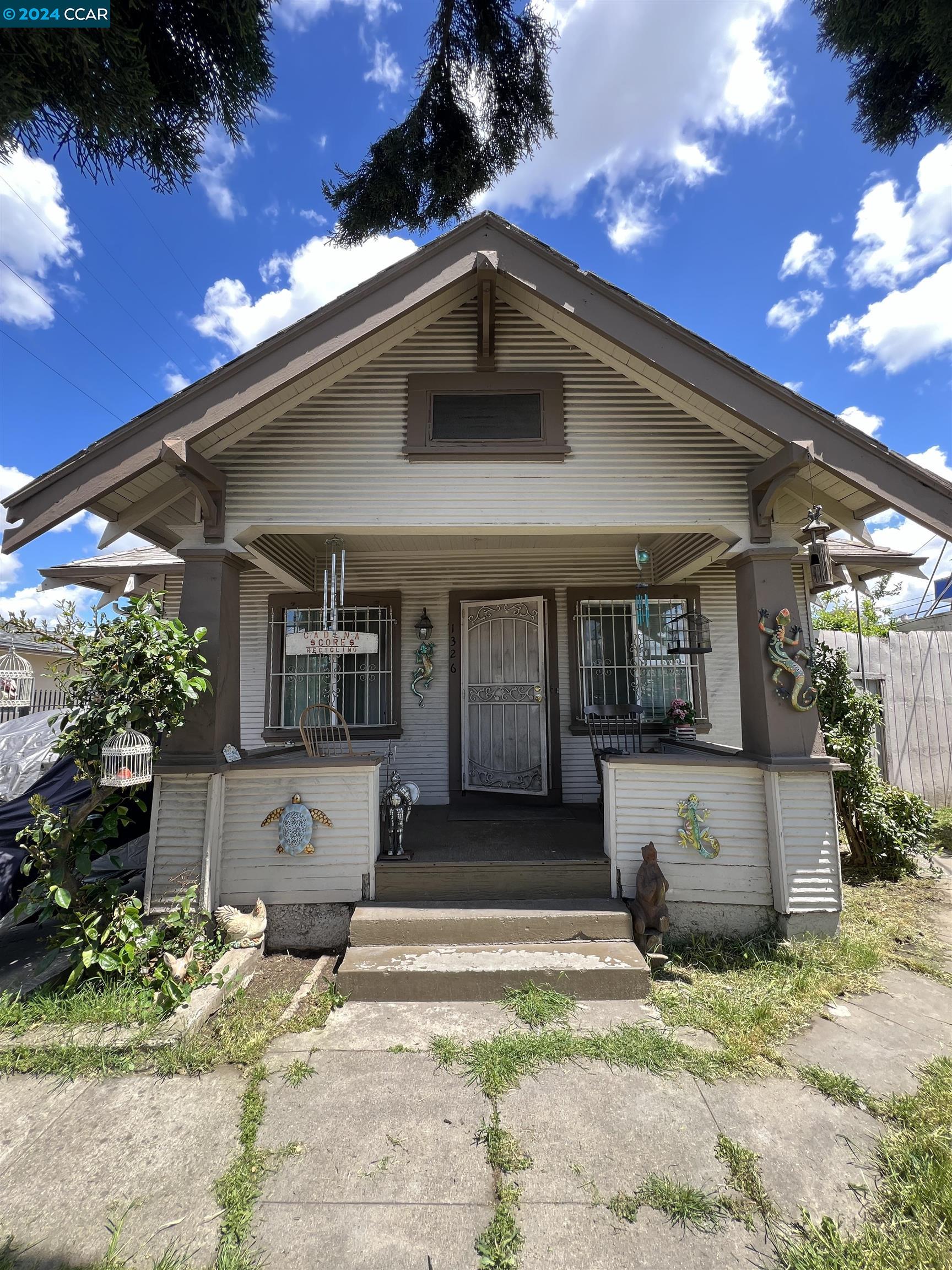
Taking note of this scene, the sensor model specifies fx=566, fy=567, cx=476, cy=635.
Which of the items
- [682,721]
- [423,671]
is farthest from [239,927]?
[682,721]

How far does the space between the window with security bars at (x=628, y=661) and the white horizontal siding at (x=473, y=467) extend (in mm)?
2130

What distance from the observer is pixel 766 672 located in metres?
3.94

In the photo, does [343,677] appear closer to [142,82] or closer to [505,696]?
[505,696]

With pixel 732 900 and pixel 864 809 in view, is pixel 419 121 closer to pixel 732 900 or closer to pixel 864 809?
pixel 732 900

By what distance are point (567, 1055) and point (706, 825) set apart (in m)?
1.83

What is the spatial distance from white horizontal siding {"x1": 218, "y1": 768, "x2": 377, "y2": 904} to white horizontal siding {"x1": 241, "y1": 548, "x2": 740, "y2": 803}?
2.10 meters

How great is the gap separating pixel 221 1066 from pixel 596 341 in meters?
4.81

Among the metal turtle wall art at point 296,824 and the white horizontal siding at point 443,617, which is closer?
the metal turtle wall art at point 296,824

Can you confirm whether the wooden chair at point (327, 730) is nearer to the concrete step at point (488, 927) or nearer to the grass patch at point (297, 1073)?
the concrete step at point (488, 927)

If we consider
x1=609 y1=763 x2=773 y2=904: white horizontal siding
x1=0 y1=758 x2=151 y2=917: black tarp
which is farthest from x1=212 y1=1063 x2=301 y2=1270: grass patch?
x1=609 y1=763 x2=773 y2=904: white horizontal siding

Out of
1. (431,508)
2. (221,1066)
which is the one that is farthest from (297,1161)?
(431,508)

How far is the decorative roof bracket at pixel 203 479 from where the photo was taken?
3.49m

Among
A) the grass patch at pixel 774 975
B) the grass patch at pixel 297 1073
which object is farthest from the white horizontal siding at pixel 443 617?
the grass patch at pixel 297 1073

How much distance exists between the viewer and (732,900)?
3879mm
